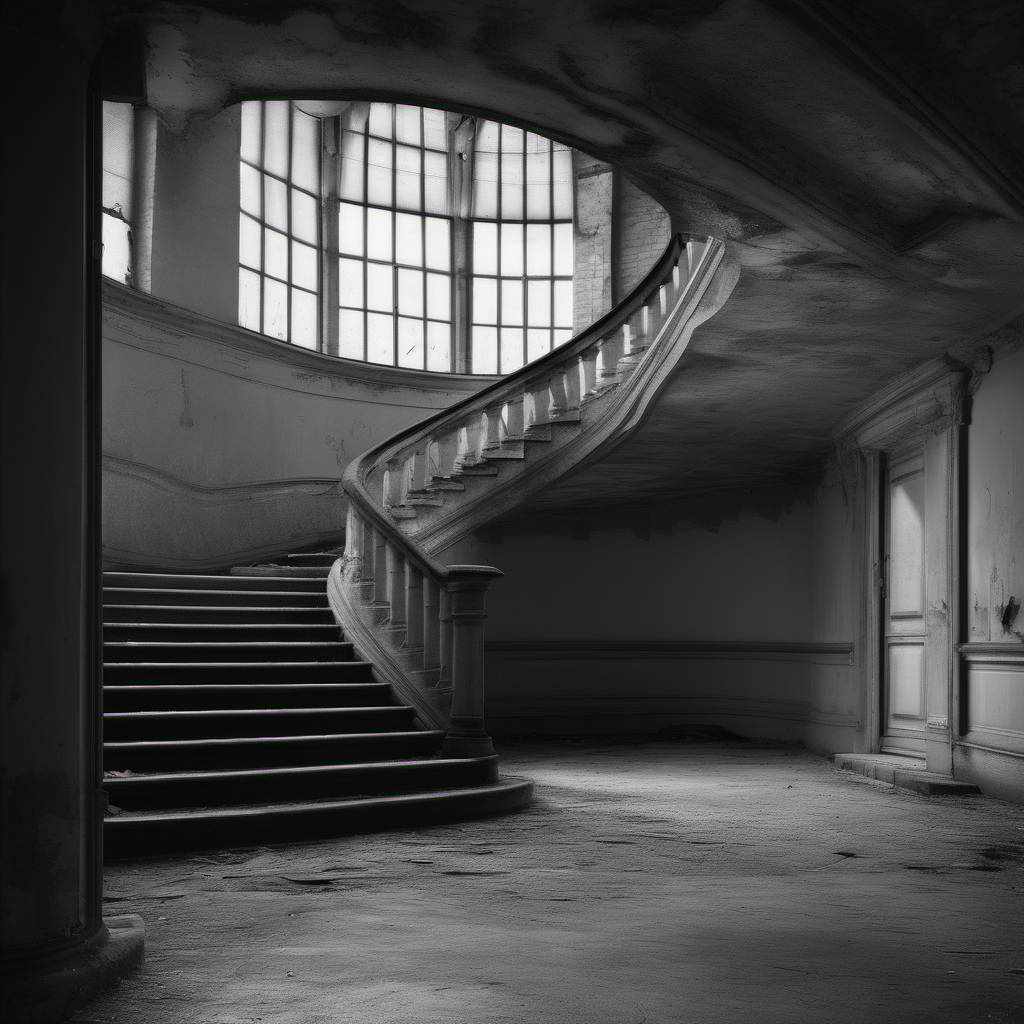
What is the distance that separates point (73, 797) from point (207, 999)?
0.60 metres

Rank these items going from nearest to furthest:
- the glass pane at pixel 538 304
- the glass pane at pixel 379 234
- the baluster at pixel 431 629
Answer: the baluster at pixel 431 629 → the glass pane at pixel 379 234 → the glass pane at pixel 538 304

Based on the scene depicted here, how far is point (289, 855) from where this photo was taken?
4.77 m

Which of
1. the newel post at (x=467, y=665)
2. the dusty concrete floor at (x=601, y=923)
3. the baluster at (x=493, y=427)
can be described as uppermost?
the baluster at (x=493, y=427)

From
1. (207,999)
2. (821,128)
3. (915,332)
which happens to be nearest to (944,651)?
(915,332)

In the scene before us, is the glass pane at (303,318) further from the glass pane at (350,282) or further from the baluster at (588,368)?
the baluster at (588,368)

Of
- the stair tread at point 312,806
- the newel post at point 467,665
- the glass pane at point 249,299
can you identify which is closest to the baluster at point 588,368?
the newel post at point 467,665

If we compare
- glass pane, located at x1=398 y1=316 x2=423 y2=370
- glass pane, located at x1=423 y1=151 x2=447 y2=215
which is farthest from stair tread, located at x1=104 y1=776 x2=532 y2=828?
glass pane, located at x1=423 y1=151 x2=447 y2=215

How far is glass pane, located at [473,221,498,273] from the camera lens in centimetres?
1322

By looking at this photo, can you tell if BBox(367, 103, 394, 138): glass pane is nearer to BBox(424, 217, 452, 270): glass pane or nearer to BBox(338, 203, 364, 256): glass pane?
BBox(338, 203, 364, 256): glass pane

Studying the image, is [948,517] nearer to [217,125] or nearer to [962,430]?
[962,430]

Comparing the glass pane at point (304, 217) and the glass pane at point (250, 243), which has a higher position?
the glass pane at point (304, 217)

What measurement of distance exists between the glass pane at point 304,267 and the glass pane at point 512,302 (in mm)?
2237

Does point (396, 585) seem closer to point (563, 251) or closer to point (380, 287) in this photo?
point (380, 287)

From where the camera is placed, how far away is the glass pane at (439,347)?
42.0 ft
